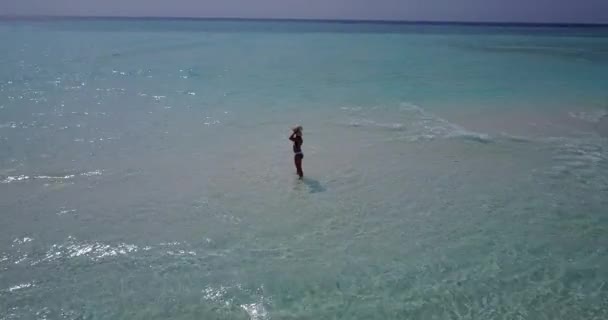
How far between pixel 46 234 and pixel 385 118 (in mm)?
10076

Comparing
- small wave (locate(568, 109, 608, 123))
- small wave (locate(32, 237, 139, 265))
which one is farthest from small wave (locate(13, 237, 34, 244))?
small wave (locate(568, 109, 608, 123))

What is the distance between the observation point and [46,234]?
690cm

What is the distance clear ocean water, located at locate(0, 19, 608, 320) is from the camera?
5738mm

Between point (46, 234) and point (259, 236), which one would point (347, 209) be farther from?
point (46, 234)

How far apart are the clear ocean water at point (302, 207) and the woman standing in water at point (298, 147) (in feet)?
1.24

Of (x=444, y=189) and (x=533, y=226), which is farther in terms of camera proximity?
(x=444, y=189)

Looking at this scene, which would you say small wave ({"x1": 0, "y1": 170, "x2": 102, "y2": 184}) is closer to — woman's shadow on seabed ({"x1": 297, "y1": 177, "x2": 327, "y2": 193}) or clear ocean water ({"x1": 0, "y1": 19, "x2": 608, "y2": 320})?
clear ocean water ({"x1": 0, "y1": 19, "x2": 608, "y2": 320})

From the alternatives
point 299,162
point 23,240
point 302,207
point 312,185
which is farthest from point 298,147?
point 23,240

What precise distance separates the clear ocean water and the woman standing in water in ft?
1.24

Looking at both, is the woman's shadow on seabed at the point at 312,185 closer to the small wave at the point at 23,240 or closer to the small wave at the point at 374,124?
the small wave at the point at 374,124

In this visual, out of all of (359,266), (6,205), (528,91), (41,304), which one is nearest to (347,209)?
Answer: (359,266)

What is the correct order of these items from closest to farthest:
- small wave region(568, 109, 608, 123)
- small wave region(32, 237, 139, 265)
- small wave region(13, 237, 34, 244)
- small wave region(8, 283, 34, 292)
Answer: small wave region(8, 283, 34, 292), small wave region(32, 237, 139, 265), small wave region(13, 237, 34, 244), small wave region(568, 109, 608, 123)

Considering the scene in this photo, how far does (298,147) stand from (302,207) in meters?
1.35

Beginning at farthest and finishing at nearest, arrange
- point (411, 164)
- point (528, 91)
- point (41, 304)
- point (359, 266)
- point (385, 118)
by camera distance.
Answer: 1. point (528, 91)
2. point (385, 118)
3. point (411, 164)
4. point (359, 266)
5. point (41, 304)
